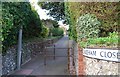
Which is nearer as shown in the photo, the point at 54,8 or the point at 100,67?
the point at 100,67

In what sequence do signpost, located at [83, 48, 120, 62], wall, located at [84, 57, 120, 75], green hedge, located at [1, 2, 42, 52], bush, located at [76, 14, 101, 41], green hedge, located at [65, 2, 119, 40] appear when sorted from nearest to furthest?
1. signpost, located at [83, 48, 120, 62]
2. wall, located at [84, 57, 120, 75]
3. green hedge, located at [65, 2, 119, 40]
4. bush, located at [76, 14, 101, 41]
5. green hedge, located at [1, 2, 42, 52]

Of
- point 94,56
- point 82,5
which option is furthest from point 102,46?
point 82,5

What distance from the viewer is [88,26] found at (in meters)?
8.57

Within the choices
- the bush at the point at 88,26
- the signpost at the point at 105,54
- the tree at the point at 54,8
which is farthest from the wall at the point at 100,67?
the tree at the point at 54,8

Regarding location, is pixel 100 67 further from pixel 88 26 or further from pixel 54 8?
pixel 54 8

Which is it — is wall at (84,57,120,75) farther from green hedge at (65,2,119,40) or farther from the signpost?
green hedge at (65,2,119,40)

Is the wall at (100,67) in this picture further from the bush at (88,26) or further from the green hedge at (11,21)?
the green hedge at (11,21)

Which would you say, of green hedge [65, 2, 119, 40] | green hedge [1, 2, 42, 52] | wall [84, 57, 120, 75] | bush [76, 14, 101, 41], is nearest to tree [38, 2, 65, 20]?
green hedge [1, 2, 42, 52]

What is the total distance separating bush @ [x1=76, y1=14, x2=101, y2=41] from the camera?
846cm

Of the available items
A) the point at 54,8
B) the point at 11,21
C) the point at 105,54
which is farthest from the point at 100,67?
the point at 54,8

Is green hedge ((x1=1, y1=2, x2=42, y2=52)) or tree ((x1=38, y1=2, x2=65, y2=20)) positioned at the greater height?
tree ((x1=38, y1=2, x2=65, y2=20))

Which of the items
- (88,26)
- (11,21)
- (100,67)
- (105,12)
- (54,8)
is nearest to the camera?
(100,67)

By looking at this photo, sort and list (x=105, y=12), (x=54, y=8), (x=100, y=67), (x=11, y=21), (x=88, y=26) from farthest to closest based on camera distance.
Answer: (x=54, y=8) < (x=11, y=21) < (x=88, y=26) < (x=105, y=12) < (x=100, y=67)

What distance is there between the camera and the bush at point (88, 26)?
8461 millimetres
